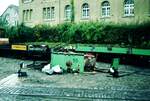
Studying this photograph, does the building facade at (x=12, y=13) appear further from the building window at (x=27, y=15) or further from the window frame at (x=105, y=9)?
the window frame at (x=105, y=9)

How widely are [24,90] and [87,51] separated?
10081 mm

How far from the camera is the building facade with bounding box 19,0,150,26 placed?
32.1 m

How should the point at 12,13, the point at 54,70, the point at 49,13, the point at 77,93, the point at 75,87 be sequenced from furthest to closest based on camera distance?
1. the point at 12,13
2. the point at 49,13
3. the point at 54,70
4. the point at 75,87
5. the point at 77,93

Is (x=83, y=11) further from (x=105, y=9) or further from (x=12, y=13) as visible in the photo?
(x=12, y=13)

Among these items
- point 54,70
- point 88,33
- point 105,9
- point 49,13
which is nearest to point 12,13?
point 49,13

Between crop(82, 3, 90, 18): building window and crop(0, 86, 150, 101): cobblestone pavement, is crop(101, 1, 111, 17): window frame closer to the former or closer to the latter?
crop(82, 3, 90, 18): building window

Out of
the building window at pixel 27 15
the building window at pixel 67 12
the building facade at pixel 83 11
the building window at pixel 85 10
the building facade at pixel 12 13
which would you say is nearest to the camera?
the building facade at pixel 83 11

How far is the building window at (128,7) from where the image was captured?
108ft

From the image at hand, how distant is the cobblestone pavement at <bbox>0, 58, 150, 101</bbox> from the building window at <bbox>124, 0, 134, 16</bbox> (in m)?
17.5

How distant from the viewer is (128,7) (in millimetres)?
33000

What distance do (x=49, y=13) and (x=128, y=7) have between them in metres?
10.6

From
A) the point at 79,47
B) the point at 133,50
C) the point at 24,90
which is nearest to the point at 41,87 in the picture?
the point at 24,90

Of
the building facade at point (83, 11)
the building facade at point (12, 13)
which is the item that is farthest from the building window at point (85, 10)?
→ the building facade at point (12, 13)

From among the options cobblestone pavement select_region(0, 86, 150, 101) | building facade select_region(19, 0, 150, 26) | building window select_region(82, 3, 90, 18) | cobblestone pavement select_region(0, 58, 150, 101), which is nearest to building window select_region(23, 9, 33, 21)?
building facade select_region(19, 0, 150, 26)
